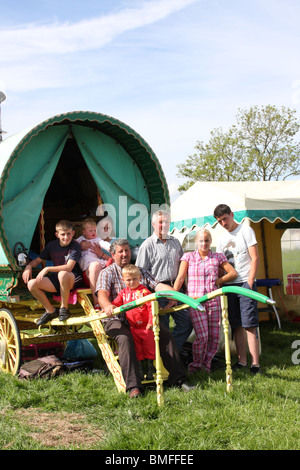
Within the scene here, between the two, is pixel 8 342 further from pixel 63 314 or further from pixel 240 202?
pixel 240 202

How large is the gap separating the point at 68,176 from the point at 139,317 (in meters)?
3.69

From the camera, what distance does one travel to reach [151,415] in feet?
14.2

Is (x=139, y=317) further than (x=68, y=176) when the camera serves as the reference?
No

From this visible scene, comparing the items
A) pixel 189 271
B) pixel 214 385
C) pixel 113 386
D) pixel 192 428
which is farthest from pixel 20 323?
pixel 192 428

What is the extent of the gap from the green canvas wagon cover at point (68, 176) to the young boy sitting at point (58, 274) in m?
0.29

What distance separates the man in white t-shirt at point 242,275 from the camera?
584 centimetres

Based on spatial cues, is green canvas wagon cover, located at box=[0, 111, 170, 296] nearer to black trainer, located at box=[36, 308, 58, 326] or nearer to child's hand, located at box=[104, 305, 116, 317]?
black trainer, located at box=[36, 308, 58, 326]

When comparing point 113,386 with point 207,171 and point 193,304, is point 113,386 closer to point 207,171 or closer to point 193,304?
point 193,304

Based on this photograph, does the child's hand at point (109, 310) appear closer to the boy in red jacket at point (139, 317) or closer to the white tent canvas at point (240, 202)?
the boy in red jacket at point (139, 317)

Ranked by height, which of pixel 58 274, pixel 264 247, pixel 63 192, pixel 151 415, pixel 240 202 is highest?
pixel 63 192

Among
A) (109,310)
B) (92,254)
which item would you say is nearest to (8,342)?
(92,254)

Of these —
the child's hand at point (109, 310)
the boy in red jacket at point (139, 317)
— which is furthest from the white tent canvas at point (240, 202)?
the child's hand at point (109, 310)

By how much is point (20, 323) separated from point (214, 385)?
10.7 feet

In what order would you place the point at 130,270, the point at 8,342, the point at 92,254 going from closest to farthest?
the point at 130,270 → the point at 92,254 → the point at 8,342
